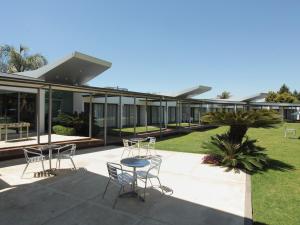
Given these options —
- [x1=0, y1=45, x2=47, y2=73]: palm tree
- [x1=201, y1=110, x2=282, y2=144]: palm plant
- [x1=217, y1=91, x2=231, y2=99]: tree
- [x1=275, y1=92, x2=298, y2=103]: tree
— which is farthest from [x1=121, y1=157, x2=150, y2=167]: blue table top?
[x1=217, y1=91, x2=231, y2=99]: tree

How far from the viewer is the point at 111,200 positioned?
5.12 metres

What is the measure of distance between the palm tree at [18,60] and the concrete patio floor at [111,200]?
83.5 feet

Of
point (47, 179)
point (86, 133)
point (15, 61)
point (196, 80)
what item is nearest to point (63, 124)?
point (86, 133)

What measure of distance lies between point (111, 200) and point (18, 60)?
97.6 ft

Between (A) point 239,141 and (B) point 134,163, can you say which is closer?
(B) point 134,163

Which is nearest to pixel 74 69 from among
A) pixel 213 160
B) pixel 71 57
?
pixel 71 57

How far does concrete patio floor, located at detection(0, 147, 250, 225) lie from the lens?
426cm

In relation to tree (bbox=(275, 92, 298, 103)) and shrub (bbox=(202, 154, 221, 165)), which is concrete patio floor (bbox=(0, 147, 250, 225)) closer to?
shrub (bbox=(202, 154, 221, 165))

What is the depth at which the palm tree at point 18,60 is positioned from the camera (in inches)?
1140

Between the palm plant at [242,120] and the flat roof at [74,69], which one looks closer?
the palm plant at [242,120]

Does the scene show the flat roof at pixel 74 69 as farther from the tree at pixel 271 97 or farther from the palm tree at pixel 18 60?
the tree at pixel 271 97

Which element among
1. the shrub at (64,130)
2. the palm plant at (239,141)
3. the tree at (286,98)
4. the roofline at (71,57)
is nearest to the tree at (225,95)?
the tree at (286,98)

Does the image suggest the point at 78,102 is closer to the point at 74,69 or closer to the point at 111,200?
the point at 74,69

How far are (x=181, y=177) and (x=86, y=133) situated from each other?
9.36m
